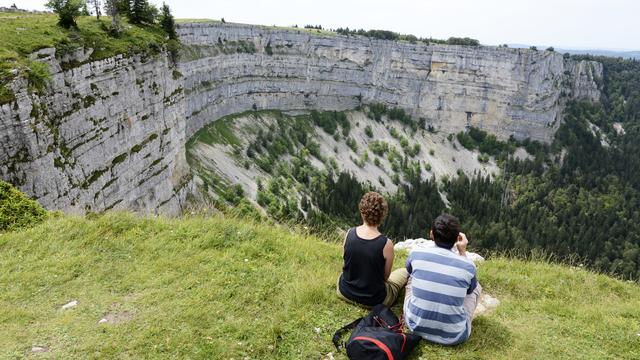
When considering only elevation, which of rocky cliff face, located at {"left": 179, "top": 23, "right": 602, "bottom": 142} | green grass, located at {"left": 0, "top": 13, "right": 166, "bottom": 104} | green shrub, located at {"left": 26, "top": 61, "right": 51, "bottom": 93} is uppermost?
green grass, located at {"left": 0, "top": 13, "right": 166, "bottom": 104}

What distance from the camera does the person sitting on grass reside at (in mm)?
8289

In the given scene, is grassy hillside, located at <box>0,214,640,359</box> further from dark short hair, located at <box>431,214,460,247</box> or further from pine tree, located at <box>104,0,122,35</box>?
pine tree, located at <box>104,0,122,35</box>

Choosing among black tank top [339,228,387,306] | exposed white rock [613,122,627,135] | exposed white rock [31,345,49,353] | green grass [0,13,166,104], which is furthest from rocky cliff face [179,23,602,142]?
exposed white rock [31,345,49,353]

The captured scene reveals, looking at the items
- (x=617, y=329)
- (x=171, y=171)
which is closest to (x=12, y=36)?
(x=171, y=171)

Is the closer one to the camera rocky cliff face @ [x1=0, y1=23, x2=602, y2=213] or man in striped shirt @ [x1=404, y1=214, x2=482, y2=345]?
man in striped shirt @ [x1=404, y1=214, x2=482, y2=345]

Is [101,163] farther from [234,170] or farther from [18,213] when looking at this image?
[234,170]

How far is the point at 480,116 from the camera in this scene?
105875 millimetres

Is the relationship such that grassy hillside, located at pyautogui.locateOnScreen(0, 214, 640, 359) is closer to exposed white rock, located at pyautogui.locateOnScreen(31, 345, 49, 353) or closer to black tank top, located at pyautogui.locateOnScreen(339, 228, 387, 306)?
exposed white rock, located at pyautogui.locateOnScreen(31, 345, 49, 353)

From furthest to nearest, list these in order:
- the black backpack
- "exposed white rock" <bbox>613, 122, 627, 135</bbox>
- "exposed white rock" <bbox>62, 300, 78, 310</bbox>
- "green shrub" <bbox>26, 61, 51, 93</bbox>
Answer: "exposed white rock" <bbox>613, 122, 627, 135</bbox> < "green shrub" <bbox>26, 61, 51, 93</bbox> < "exposed white rock" <bbox>62, 300, 78, 310</bbox> < the black backpack

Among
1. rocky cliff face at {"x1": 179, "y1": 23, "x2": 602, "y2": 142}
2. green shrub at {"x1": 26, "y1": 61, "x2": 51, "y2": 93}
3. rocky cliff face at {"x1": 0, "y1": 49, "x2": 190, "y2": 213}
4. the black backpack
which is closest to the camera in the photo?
the black backpack

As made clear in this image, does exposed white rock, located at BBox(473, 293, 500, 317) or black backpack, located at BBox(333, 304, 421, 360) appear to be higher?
black backpack, located at BBox(333, 304, 421, 360)

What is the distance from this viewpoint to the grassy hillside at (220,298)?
7.82m

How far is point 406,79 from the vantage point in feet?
340

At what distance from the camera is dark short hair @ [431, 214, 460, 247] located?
7.74 meters
